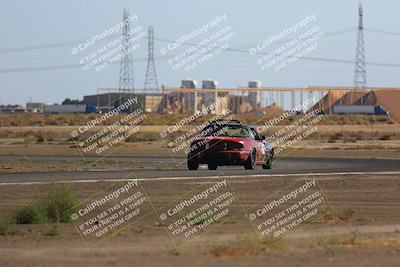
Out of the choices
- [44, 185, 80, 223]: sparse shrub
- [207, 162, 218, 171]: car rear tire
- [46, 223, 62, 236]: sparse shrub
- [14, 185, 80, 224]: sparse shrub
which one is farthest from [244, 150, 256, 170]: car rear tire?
[46, 223, 62, 236]: sparse shrub

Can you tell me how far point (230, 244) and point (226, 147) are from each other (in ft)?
47.5

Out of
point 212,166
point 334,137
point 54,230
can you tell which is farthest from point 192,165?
point 334,137

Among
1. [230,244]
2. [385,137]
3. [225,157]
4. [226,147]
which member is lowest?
[385,137]

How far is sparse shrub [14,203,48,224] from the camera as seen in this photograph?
51.0 feet

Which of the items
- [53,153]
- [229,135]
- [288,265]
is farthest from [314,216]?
[53,153]

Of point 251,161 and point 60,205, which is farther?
point 251,161

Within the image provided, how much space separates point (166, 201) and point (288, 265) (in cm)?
789

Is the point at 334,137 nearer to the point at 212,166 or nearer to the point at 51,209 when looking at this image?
the point at 212,166

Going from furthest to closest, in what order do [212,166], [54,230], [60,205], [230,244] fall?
[212,166]
[60,205]
[54,230]
[230,244]

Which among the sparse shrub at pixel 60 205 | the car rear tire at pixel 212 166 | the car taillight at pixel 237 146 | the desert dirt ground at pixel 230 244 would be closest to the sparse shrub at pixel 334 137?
the car rear tire at pixel 212 166

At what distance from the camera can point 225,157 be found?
88.4 feet

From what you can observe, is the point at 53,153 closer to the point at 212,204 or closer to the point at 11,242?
the point at 212,204

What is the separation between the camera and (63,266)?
36.1 feet

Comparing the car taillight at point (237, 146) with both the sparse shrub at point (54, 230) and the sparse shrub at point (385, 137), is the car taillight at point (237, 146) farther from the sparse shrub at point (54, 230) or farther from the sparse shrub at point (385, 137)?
the sparse shrub at point (385, 137)
